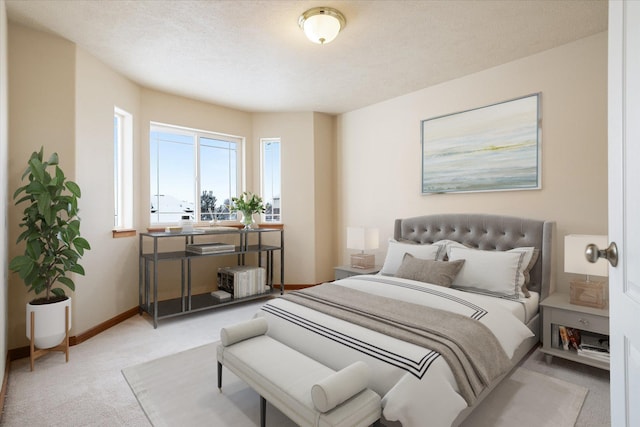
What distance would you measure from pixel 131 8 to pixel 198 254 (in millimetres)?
2428

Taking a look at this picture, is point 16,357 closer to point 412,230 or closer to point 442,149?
point 412,230

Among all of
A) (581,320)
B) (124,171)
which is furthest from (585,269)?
(124,171)

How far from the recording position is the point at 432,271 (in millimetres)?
2936

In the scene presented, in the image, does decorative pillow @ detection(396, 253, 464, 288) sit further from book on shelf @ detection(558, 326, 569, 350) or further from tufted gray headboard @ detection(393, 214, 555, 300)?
book on shelf @ detection(558, 326, 569, 350)

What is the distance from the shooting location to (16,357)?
2688 mm

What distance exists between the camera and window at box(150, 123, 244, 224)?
4.23 meters

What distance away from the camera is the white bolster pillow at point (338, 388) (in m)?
1.41

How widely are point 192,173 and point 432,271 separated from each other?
3.38 meters

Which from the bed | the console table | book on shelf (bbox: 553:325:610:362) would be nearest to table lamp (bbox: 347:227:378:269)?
the bed

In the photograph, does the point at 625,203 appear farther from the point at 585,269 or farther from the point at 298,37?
the point at 298,37

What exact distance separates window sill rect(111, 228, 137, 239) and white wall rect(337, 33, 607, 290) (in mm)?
2880

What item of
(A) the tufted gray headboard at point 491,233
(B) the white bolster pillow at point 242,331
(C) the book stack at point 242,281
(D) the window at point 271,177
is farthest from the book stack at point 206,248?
(A) the tufted gray headboard at point 491,233

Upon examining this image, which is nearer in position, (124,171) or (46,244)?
(46,244)

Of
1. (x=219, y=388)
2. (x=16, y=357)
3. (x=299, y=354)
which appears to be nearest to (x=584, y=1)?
(x=299, y=354)
